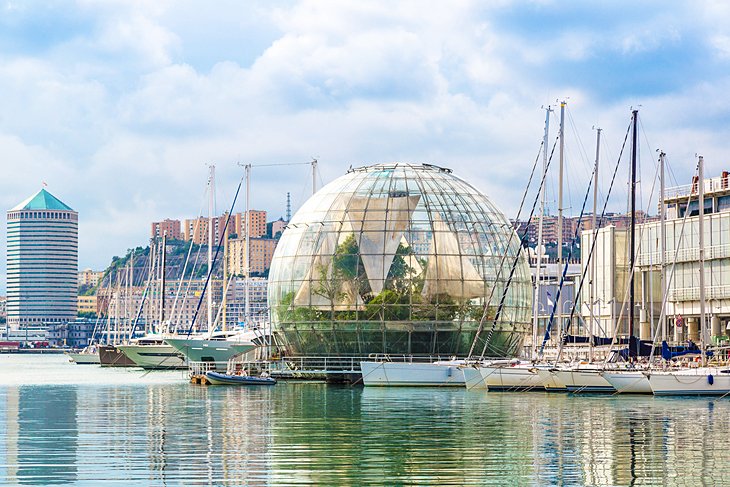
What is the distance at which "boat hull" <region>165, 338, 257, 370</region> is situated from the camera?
299 ft

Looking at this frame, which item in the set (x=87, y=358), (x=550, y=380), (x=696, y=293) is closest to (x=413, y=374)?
(x=550, y=380)

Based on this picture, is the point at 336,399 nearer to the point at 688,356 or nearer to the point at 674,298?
the point at 688,356

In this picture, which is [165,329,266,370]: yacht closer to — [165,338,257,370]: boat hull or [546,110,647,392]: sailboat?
[165,338,257,370]: boat hull

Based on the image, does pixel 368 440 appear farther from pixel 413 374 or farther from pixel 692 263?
pixel 692 263

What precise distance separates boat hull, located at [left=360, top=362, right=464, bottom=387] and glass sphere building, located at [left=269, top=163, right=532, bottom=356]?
8268 millimetres

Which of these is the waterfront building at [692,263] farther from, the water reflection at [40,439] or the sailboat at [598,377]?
the water reflection at [40,439]

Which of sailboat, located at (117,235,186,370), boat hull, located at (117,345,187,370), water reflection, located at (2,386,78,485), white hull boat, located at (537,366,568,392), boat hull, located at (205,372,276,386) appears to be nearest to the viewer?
water reflection, located at (2,386,78,485)

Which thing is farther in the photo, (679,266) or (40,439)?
(679,266)

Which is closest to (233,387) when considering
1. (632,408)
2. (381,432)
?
(632,408)

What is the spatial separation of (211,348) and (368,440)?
57.8 metres

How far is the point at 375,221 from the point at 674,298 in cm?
2470

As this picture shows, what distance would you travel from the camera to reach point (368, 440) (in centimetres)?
3575

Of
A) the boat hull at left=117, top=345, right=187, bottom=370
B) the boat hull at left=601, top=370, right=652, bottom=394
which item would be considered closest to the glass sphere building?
the boat hull at left=601, top=370, right=652, bottom=394

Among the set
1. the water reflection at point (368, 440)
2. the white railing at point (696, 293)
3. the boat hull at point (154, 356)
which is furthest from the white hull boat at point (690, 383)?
the boat hull at point (154, 356)
